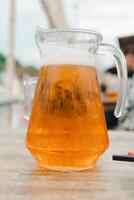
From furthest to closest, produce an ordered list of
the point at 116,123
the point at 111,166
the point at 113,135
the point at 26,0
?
the point at 26,0
the point at 116,123
the point at 113,135
the point at 111,166

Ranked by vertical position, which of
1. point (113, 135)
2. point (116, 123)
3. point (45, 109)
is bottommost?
point (116, 123)

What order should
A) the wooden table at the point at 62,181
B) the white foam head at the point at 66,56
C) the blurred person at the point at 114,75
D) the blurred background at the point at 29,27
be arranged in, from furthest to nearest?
the blurred background at the point at 29,27
the blurred person at the point at 114,75
the white foam head at the point at 66,56
the wooden table at the point at 62,181

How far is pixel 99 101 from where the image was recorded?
0.48 m

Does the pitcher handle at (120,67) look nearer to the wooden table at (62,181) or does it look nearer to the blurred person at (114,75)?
the wooden table at (62,181)

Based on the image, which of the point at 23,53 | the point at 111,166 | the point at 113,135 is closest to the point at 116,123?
the point at 113,135

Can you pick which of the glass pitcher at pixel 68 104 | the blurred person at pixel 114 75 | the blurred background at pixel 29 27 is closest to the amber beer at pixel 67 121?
the glass pitcher at pixel 68 104

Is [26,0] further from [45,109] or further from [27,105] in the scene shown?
[45,109]

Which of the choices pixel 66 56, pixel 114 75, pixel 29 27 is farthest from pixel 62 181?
pixel 29 27

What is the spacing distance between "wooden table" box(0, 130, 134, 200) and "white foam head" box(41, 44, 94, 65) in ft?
0.48

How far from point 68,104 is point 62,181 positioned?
0.10 m

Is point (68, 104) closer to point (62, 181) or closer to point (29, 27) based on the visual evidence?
point (62, 181)

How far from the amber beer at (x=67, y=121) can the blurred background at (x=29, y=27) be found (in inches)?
104

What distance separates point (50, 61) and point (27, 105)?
0.50m

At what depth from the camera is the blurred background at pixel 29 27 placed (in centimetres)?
407
